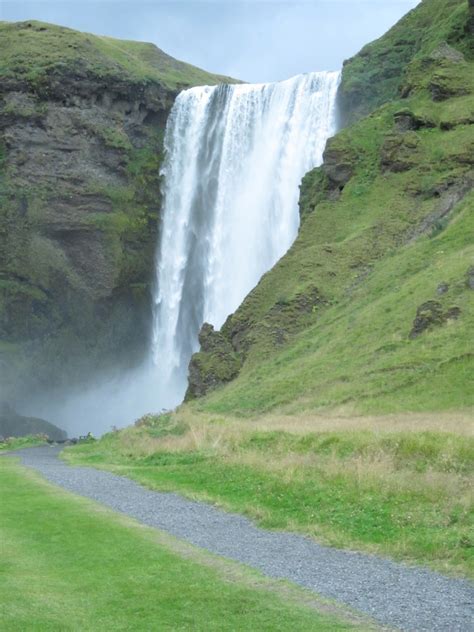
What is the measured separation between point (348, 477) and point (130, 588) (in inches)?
274

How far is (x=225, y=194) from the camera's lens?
2719 inches

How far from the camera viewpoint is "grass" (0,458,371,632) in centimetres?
906

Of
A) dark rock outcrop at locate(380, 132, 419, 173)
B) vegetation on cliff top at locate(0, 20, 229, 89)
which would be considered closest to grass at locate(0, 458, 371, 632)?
dark rock outcrop at locate(380, 132, 419, 173)

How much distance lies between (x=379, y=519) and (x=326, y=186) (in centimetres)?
4231

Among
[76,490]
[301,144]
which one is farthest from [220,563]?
[301,144]

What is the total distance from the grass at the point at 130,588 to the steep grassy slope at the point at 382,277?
16.4 metres

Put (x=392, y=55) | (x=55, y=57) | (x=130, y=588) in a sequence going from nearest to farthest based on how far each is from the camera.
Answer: (x=130, y=588)
(x=392, y=55)
(x=55, y=57)

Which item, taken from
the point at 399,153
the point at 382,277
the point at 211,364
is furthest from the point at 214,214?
the point at 382,277

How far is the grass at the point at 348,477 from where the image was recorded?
13219 millimetres

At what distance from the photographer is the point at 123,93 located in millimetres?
77938

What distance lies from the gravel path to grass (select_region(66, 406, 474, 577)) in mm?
444

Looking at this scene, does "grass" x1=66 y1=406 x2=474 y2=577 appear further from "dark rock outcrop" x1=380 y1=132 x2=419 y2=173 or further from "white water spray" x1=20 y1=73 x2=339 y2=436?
"white water spray" x1=20 y1=73 x2=339 y2=436

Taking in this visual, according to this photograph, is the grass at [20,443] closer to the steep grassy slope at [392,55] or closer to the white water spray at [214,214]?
the white water spray at [214,214]

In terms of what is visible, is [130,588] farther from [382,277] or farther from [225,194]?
[225,194]
